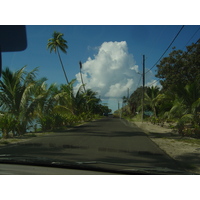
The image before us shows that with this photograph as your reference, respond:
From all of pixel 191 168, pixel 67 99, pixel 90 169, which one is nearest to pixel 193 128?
pixel 191 168

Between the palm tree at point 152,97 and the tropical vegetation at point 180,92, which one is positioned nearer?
the tropical vegetation at point 180,92

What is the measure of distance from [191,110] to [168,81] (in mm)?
12123

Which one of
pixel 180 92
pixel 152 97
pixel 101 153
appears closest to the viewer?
pixel 101 153

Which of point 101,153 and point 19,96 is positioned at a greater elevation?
point 19,96

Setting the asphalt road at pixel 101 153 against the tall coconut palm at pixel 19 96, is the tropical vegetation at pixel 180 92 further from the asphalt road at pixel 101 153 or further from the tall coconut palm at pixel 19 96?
the tall coconut palm at pixel 19 96

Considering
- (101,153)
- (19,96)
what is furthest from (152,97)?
(101,153)

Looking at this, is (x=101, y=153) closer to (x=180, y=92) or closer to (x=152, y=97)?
(x=180, y=92)

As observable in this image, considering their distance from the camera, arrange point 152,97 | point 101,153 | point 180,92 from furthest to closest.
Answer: point 152,97 → point 180,92 → point 101,153

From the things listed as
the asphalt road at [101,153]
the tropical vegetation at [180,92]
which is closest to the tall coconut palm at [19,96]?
the asphalt road at [101,153]

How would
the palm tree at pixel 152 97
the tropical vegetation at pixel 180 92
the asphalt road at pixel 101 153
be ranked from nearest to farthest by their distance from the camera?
the asphalt road at pixel 101 153, the tropical vegetation at pixel 180 92, the palm tree at pixel 152 97

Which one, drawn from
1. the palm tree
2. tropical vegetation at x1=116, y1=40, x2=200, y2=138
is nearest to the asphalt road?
tropical vegetation at x1=116, y1=40, x2=200, y2=138

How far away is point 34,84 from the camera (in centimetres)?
1473

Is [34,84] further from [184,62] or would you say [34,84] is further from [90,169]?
[184,62]

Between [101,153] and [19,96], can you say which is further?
[19,96]
